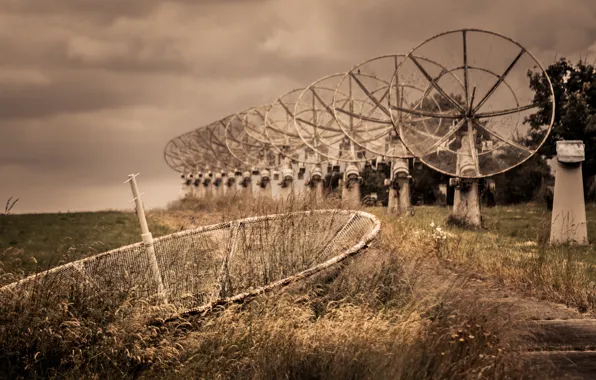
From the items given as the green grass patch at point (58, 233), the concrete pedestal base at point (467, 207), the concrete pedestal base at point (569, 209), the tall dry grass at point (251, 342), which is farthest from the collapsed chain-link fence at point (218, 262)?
the concrete pedestal base at point (467, 207)

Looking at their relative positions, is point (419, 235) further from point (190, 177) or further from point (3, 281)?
point (190, 177)

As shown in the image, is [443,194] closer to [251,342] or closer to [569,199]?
[569,199]

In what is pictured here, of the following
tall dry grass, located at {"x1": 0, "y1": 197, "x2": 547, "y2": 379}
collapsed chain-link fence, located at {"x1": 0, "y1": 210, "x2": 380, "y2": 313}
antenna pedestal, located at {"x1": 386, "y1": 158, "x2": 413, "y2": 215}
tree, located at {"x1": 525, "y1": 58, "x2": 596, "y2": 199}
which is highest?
tree, located at {"x1": 525, "y1": 58, "x2": 596, "y2": 199}

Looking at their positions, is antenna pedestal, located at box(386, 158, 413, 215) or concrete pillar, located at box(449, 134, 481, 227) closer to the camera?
concrete pillar, located at box(449, 134, 481, 227)

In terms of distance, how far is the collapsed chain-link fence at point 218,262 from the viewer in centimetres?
611

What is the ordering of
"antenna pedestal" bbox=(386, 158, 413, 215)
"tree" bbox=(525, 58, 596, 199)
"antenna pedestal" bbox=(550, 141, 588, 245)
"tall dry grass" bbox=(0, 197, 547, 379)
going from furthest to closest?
"tree" bbox=(525, 58, 596, 199) < "antenna pedestal" bbox=(386, 158, 413, 215) < "antenna pedestal" bbox=(550, 141, 588, 245) < "tall dry grass" bbox=(0, 197, 547, 379)

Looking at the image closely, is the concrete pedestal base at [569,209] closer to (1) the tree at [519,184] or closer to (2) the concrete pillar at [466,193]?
(2) the concrete pillar at [466,193]

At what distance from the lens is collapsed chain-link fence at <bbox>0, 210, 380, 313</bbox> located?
20.0ft

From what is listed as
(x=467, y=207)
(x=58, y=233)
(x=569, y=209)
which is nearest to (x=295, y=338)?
(x=569, y=209)

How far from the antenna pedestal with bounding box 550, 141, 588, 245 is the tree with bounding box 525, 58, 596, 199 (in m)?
10.1

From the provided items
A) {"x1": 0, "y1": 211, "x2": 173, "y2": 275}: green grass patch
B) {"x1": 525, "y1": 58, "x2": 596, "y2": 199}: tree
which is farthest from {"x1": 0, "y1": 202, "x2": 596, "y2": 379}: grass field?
{"x1": 525, "y1": 58, "x2": 596, "y2": 199}: tree

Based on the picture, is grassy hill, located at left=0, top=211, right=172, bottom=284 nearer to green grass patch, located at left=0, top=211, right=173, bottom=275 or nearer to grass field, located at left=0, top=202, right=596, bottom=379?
green grass patch, located at left=0, top=211, right=173, bottom=275

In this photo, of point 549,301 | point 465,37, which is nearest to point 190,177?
point 465,37

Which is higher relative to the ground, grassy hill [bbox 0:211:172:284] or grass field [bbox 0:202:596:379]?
grassy hill [bbox 0:211:172:284]
